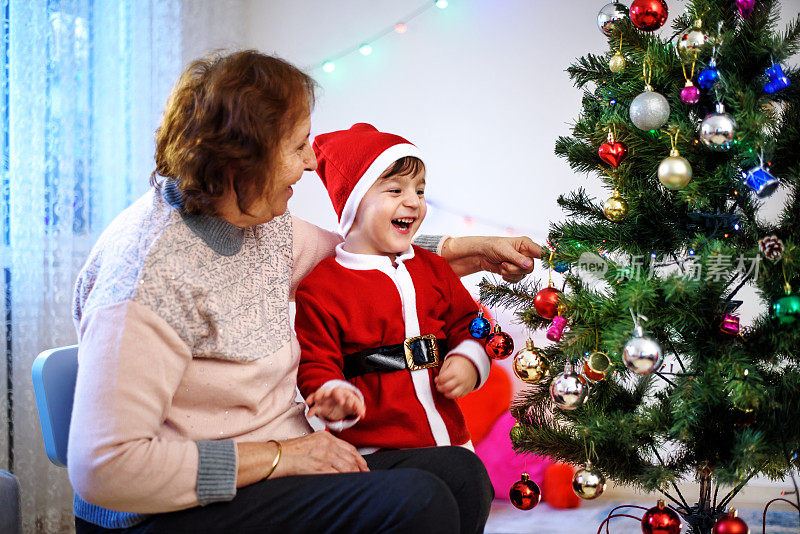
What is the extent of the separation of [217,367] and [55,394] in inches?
11.4

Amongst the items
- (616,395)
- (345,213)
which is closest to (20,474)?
(345,213)

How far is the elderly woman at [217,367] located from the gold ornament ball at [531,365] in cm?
21

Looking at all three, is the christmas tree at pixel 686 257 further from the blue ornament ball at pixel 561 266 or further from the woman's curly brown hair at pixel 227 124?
the woman's curly brown hair at pixel 227 124

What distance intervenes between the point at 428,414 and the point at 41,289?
132 centimetres

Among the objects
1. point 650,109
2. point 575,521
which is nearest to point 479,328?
point 650,109

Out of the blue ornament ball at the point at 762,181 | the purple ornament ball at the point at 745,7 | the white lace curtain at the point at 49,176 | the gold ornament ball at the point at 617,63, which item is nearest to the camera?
the blue ornament ball at the point at 762,181

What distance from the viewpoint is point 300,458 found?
109 cm

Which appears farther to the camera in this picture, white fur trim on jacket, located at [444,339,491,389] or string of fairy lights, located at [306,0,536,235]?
string of fairy lights, located at [306,0,536,235]

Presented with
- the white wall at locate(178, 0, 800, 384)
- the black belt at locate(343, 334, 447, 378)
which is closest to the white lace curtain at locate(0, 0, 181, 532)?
the white wall at locate(178, 0, 800, 384)

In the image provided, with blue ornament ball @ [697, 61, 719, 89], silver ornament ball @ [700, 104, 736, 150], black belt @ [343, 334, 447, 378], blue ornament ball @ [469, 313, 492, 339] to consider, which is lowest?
black belt @ [343, 334, 447, 378]

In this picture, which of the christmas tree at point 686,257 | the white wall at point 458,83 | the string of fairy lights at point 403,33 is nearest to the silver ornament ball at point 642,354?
the christmas tree at point 686,257

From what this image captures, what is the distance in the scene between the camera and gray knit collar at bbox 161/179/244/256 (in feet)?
3.72

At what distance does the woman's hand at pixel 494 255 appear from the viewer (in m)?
1.48

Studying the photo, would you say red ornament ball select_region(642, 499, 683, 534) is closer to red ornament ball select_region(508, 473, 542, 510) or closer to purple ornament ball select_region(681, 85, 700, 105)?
red ornament ball select_region(508, 473, 542, 510)
